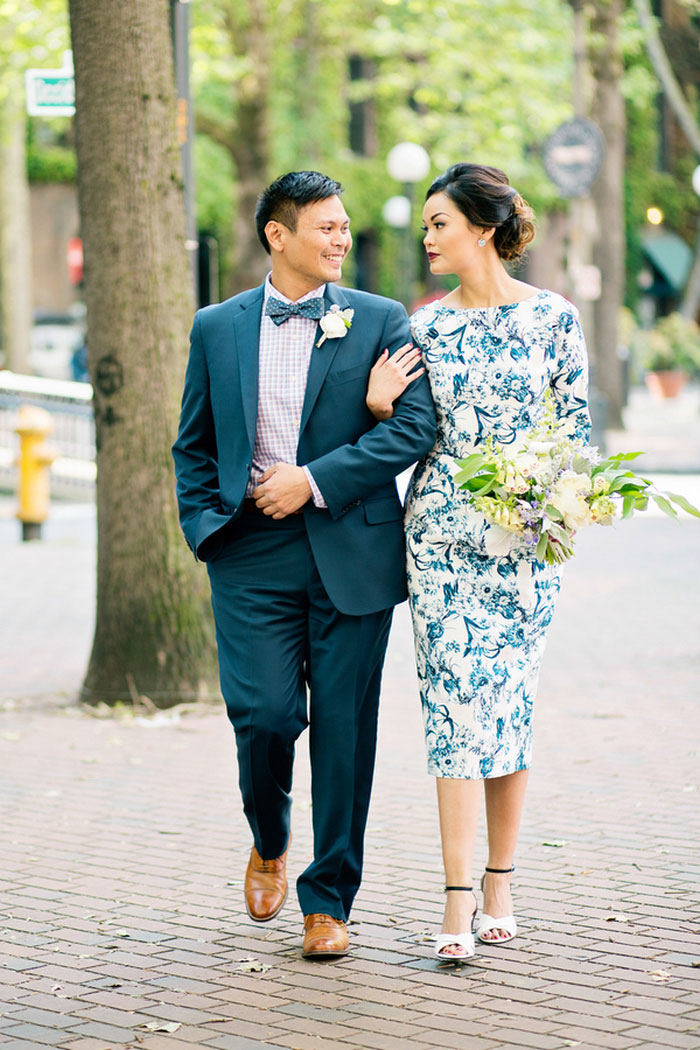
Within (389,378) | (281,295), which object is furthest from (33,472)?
(389,378)

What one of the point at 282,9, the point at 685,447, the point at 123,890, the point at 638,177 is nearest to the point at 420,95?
the point at 282,9

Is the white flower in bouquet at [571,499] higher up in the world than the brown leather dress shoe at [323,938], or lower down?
higher up

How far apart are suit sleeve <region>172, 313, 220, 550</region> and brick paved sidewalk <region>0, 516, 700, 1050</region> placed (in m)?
1.15

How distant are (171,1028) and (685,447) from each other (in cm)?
1900

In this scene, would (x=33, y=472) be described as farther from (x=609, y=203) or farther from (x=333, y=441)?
(x=609, y=203)

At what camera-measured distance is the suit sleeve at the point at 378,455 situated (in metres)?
4.16

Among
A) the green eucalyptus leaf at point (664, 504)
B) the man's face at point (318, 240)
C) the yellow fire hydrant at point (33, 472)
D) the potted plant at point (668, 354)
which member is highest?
the man's face at point (318, 240)

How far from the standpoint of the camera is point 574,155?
63.3ft

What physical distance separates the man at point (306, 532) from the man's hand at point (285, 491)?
1cm

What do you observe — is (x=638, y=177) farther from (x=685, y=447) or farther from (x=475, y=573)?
(x=475, y=573)

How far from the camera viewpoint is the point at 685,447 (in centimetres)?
2198

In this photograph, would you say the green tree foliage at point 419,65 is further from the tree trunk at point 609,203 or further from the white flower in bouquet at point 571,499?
the white flower in bouquet at point 571,499

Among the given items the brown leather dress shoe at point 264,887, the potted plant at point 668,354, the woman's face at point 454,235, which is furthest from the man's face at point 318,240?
the potted plant at point 668,354

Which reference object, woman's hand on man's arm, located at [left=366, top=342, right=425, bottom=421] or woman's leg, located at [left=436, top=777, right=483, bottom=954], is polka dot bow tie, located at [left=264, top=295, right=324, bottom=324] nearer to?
woman's hand on man's arm, located at [left=366, top=342, right=425, bottom=421]
